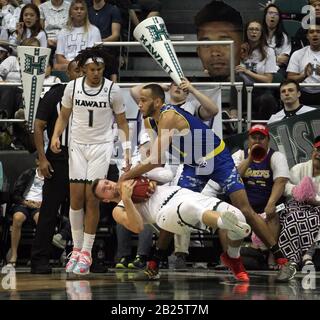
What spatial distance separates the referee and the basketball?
2.05 meters

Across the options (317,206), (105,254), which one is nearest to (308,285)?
(317,206)

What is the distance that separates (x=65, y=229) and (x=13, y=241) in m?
0.72

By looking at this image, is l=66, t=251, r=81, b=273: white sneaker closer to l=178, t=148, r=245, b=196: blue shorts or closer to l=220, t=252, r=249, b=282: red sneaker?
l=178, t=148, r=245, b=196: blue shorts

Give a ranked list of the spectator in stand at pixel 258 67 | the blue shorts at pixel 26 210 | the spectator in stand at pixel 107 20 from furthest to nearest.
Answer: the spectator in stand at pixel 107 20, the spectator in stand at pixel 258 67, the blue shorts at pixel 26 210

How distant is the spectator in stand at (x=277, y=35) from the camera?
16359 mm

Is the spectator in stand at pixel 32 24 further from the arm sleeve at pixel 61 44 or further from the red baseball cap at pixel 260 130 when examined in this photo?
the red baseball cap at pixel 260 130

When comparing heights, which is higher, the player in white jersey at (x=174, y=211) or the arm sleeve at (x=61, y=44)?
the arm sleeve at (x=61, y=44)

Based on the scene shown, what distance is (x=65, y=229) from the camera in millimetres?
A: 14344

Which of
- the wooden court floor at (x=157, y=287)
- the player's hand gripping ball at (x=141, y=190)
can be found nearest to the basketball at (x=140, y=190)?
the player's hand gripping ball at (x=141, y=190)

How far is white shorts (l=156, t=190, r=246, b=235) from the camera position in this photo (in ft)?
34.4

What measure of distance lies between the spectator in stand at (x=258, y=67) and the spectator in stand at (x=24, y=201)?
3306 millimetres

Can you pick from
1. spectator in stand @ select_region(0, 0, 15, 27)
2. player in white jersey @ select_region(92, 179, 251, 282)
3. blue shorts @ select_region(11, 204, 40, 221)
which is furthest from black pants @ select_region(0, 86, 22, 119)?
player in white jersey @ select_region(92, 179, 251, 282)
